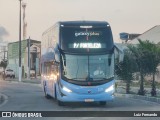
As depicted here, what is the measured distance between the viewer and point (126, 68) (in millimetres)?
34000

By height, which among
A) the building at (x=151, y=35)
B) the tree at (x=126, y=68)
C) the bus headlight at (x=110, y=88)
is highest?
the building at (x=151, y=35)

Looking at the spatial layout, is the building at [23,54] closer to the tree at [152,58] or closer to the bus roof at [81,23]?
the tree at [152,58]

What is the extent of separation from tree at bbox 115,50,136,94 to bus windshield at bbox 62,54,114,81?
35.3 feet

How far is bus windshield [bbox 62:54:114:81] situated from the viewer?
22.6m

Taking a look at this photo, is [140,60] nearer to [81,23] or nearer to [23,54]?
[81,23]

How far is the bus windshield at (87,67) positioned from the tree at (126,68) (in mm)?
10747

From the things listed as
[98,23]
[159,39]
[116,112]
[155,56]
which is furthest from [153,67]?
[159,39]

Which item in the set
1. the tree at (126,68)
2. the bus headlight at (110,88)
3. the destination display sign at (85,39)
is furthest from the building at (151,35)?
the bus headlight at (110,88)

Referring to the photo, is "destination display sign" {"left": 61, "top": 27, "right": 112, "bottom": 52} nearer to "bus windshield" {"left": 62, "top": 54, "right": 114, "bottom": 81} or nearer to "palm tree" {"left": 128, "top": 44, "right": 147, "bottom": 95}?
"bus windshield" {"left": 62, "top": 54, "right": 114, "bottom": 81}

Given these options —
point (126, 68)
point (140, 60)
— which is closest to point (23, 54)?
point (126, 68)

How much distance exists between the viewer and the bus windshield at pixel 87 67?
22609 mm

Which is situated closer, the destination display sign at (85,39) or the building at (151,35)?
the destination display sign at (85,39)

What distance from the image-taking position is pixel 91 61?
2280 cm

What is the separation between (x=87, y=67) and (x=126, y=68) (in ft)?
38.3
